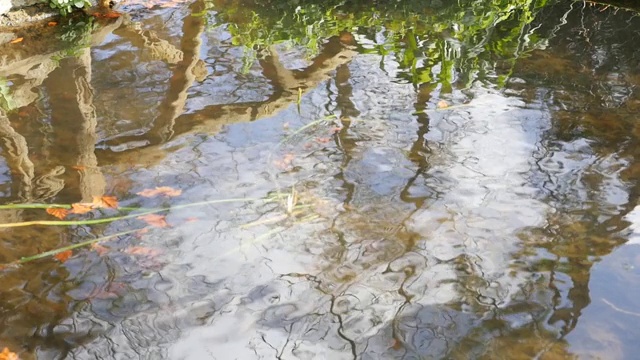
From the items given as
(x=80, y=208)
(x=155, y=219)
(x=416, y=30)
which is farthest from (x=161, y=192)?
(x=416, y=30)

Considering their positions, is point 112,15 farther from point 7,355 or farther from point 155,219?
point 7,355

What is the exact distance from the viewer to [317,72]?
614 centimetres

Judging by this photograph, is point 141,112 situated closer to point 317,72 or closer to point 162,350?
point 317,72

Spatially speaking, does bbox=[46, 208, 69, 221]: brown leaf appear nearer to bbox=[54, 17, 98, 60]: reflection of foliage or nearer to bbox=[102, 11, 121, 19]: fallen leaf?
bbox=[54, 17, 98, 60]: reflection of foliage

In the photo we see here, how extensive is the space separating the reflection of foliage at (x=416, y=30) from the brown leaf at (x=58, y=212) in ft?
9.88

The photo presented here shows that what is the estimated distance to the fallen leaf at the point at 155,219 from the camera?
3910mm

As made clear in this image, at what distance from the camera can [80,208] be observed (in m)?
4.06

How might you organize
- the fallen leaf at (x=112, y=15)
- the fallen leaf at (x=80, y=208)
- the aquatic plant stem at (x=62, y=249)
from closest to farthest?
the aquatic plant stem at (x=62, y=249) < the fallen leaf at (x=80, y=208) < the fallen leaf at (x=112, y=15)

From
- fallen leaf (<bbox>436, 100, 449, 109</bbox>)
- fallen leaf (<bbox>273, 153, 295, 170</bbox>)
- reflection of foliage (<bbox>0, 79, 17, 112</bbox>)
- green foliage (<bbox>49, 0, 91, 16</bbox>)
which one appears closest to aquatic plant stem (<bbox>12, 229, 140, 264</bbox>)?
fallen leaf (<bbox>273, 153, 295, 170</bbox>)

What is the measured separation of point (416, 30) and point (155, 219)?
172 inches

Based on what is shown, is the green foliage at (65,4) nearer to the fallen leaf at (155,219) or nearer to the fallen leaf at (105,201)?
the fallen leaf at (105,201)

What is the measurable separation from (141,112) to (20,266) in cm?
208

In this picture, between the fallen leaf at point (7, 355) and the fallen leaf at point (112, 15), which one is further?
the fallen leaf at point (112, 15)

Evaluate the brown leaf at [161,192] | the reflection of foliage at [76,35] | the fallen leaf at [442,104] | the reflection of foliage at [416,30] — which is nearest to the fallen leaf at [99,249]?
the brown leaf at [161,192]
